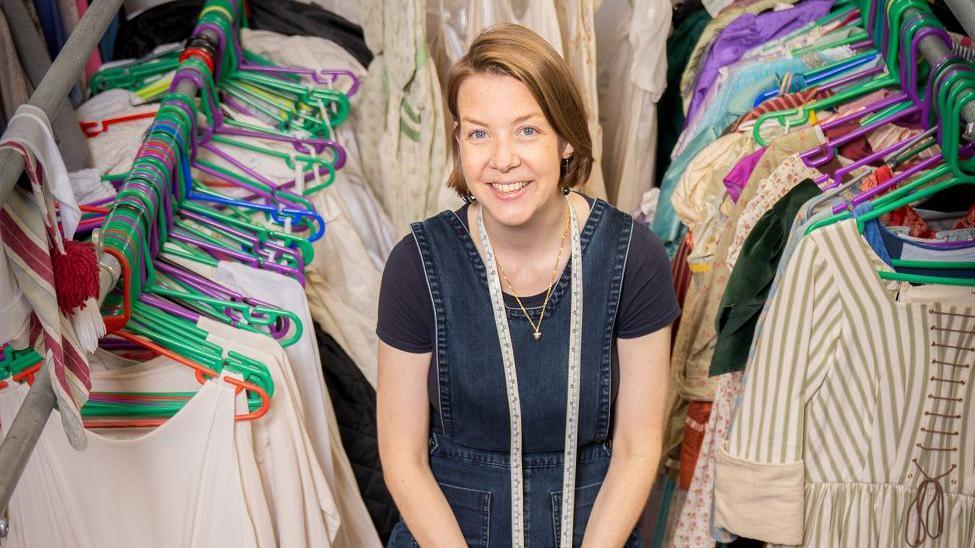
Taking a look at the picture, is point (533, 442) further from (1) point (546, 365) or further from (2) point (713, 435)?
(2) point (713, 435)

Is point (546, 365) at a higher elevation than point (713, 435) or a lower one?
higher

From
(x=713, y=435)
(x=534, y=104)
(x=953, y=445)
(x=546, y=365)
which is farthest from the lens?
(x=713, y=435)

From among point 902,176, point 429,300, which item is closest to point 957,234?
point 902,176

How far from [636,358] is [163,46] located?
1.58 metres

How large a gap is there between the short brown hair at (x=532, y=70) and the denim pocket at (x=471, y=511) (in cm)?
57

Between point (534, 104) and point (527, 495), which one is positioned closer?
point (534, 104)

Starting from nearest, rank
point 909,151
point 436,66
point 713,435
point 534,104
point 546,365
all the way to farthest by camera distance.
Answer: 1. point 534,104
2. point 546,365
3. point 909,151
4. point 713,435
5. point 436,66

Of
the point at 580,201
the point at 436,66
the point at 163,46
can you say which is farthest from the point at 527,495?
the point at 163,46

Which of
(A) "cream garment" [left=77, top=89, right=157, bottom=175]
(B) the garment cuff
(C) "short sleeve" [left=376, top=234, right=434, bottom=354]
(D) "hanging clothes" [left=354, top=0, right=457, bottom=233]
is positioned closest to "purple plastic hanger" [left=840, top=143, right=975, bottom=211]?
(B) the garment cuff

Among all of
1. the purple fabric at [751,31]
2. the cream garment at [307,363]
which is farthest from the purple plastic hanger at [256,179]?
the purple fabric at [751,31]

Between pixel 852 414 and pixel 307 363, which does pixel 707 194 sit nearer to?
pixel 852 414

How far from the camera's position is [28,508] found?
1628mm

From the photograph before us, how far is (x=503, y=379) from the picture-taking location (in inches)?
61.9

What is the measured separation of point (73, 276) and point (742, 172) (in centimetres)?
129
